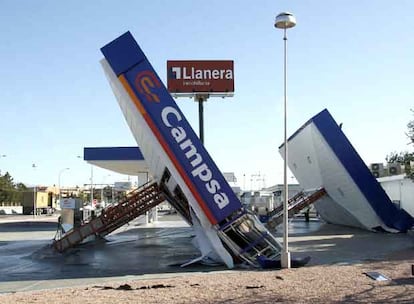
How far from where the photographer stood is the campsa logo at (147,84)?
16.1 meters

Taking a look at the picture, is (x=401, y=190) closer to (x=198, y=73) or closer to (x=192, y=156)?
(x=198, y=73)

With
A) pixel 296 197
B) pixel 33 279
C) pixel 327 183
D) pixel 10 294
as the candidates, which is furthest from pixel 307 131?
pixel 10 294

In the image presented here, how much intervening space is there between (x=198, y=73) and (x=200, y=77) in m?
0.27

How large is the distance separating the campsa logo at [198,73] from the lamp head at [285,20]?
18.2 metres

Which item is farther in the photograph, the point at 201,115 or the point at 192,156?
the point at 201,115

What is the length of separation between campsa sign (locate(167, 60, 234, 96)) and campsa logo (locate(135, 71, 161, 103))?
51.3 feet

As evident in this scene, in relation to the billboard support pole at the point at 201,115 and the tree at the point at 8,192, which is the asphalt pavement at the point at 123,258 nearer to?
the billboard support pole at the point at 201,115

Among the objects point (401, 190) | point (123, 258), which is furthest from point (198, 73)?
point (123, 258)

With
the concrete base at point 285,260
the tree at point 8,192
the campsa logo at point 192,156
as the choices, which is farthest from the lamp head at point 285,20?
the tree at point 8,192

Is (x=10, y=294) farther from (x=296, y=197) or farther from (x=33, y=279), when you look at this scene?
(x=296, y=197)

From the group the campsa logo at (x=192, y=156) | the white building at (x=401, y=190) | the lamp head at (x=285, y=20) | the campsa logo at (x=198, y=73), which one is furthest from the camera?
the white building at (x=401, y=190)

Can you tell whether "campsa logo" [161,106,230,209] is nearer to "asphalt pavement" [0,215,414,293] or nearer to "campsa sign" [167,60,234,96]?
"asphalt pavement" [0,215,414,293]

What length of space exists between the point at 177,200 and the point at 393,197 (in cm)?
2049

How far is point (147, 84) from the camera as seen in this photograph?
16141mm
